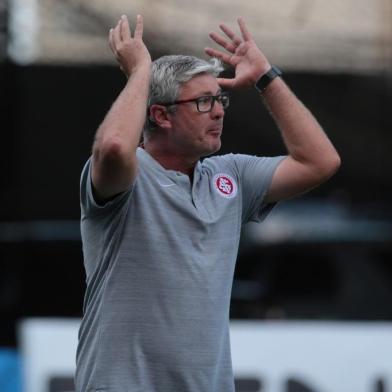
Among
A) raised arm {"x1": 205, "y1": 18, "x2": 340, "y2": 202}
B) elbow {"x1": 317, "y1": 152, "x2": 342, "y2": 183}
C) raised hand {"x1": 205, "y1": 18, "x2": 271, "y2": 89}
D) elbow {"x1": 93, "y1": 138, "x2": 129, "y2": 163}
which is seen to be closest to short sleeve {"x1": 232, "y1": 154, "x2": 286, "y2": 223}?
raised arm {"x1": 205, "y1": 18, "x2": 340, "y2": 202}

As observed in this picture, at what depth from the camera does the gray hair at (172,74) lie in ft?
12.6

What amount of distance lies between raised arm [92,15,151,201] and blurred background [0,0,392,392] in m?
6.45

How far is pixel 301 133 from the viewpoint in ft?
13.1

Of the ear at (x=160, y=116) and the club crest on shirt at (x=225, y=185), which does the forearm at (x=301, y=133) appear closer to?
the club crest on shirt at (x=225, y=185)

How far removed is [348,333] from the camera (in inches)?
259

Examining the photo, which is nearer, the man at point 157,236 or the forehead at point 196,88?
the man at point 157,236

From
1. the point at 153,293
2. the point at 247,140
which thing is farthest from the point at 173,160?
the point at 247,140

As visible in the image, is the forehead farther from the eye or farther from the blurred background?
the blurred background

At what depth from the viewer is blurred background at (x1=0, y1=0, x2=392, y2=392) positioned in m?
10.6

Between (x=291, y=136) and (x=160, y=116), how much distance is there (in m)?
0.44

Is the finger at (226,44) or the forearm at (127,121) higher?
the finger at (226,44)

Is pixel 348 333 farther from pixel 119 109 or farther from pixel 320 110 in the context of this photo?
pixel 320 110

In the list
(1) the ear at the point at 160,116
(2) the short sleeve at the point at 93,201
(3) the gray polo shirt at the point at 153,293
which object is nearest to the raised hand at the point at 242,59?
(1) the ear at the point at 160,116

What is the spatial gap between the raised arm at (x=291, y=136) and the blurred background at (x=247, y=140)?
19.6 ft
